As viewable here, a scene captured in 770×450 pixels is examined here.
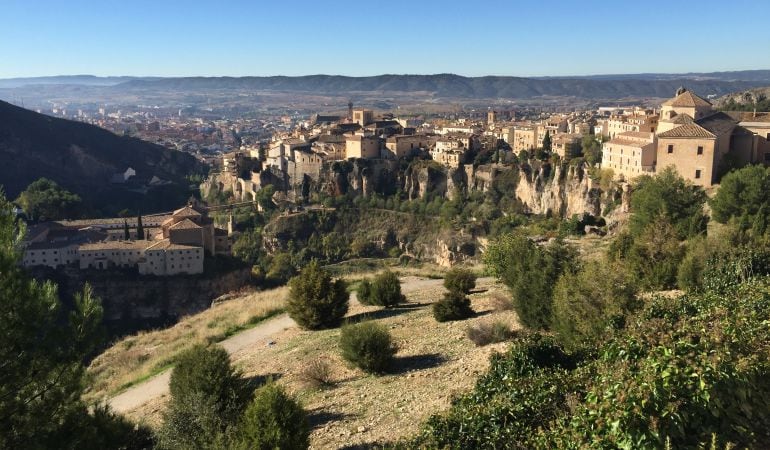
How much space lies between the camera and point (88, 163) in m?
81.8

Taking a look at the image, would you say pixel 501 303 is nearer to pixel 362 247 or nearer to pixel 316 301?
pixel 316 301

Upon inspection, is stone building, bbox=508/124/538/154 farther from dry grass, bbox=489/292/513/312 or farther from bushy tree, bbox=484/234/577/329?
bushy tree, bbox=484/234/577/329

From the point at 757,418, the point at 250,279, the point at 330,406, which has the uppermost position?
the point at 757,418

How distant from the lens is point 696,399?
5973 mm

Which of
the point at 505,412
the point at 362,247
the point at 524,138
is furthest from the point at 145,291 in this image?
the point at 524,138

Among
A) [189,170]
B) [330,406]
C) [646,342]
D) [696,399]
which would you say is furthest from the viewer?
[189,170]

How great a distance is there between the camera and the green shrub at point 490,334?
41.2 feet

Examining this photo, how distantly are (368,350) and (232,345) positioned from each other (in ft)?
26.6

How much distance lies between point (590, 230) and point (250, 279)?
2423cm

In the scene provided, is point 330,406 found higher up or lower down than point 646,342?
Result: lower down

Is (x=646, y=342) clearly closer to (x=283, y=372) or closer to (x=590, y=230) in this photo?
(x=283, y=372)

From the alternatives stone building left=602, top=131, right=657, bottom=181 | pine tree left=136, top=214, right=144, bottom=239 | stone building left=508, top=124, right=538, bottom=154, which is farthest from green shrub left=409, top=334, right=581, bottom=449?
stone building left=508, top=124, right=538, bottom=154

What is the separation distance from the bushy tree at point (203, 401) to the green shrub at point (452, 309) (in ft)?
21.2

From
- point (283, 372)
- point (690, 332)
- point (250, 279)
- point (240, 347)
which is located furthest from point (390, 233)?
point (690, 332)
